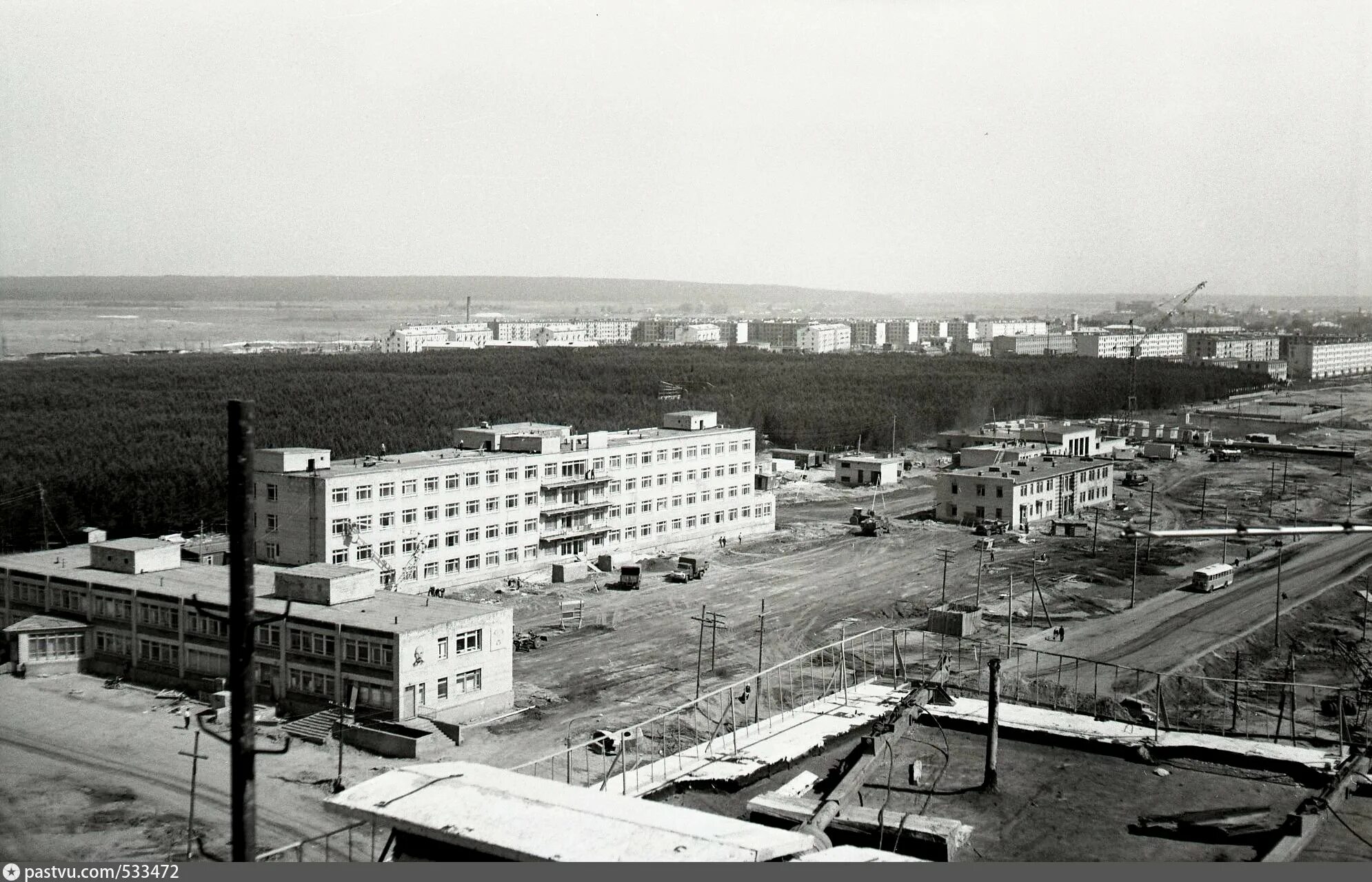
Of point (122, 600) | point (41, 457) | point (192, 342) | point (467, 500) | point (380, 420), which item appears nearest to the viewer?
point (122, 600)

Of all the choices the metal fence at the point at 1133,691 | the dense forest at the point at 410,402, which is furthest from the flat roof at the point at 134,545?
the metal fence at the point at 1133,691

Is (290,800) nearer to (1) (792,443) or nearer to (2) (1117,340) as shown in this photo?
(1) (792,443)

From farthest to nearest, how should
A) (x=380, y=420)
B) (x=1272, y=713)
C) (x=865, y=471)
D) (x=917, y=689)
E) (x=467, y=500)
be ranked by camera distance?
(x=380, y=420)
(x=865, y=471)
(x=467, y=500)
(x=1272, y=713)
(x=917, y=689)

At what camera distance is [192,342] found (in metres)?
64.2

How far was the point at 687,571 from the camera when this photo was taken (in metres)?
21.6

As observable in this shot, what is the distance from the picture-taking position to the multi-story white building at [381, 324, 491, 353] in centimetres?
7150

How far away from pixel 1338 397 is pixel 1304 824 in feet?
123

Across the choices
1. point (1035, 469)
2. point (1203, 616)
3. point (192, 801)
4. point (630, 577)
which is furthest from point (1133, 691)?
point (1035, 469)

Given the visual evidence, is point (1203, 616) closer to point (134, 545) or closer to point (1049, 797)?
point (1049, 797)

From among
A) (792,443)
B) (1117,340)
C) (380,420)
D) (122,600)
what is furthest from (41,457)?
→ (1117,340)

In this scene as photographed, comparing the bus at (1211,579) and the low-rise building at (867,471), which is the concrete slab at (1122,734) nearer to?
the bus at (1211,579)

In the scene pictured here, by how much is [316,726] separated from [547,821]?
27.7 ft

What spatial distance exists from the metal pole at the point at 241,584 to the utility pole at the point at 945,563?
15712 millimetres

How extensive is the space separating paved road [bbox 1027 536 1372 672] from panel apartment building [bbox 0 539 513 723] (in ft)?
25.5
